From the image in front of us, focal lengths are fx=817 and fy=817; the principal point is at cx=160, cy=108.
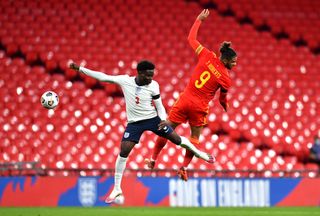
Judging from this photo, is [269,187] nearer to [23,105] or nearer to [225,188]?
[225,188]

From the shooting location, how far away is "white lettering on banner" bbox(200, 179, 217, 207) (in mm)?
14805

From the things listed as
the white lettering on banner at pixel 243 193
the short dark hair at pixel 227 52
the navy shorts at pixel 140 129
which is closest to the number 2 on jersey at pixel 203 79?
the short dark hair at pixel 227 52

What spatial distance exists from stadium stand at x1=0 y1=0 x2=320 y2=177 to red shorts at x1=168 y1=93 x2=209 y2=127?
4.01 meters

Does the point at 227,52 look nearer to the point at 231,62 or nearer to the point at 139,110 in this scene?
the point at 231,62

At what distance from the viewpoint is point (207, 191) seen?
1480cm

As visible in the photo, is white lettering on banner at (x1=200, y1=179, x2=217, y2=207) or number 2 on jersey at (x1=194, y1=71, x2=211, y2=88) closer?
number 2 on jersey at (x1=194, y1=71, x2=211, y2=88)

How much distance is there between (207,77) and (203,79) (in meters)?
0.06

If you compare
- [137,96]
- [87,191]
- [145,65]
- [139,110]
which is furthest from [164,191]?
[145,65]

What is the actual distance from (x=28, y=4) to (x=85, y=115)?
310 centimetres

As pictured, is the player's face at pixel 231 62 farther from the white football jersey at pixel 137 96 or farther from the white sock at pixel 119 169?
the white sock at pixel 119 169

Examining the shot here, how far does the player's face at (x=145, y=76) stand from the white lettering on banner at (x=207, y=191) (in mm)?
4924

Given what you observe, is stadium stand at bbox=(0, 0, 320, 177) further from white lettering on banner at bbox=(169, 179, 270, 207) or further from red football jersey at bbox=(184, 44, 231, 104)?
red football jersey at bbox=(184, 44, 231, 104)

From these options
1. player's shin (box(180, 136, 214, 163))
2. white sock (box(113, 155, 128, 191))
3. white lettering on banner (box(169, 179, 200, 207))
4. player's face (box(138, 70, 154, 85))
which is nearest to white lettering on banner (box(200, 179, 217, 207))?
white lettering on banner (box(169, 179, 200, 207))

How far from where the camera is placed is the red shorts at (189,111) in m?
10.9
